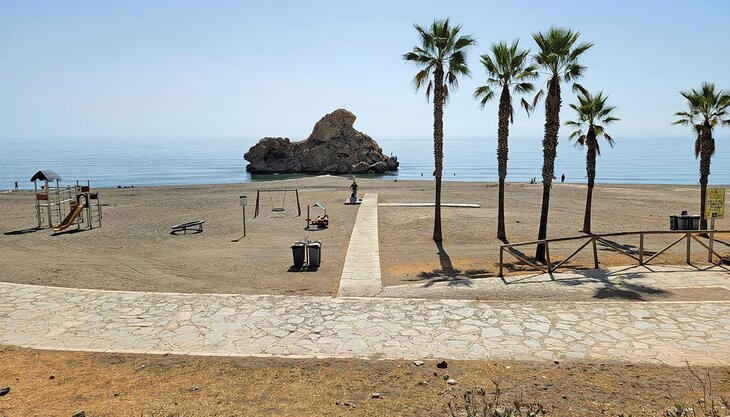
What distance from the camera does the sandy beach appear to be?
49.2 feet

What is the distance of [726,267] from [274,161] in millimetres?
90614

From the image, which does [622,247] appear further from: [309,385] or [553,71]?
[309,385]

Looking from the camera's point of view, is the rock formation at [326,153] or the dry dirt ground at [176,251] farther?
the rock formation at [326,153]

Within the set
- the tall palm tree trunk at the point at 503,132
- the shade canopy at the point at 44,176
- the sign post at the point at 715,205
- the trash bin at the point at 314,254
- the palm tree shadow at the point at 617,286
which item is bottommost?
the palm tree shadow at the point at 617,286

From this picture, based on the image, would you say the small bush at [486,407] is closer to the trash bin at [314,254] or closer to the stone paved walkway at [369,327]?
the stone paved walkway at [369,327]

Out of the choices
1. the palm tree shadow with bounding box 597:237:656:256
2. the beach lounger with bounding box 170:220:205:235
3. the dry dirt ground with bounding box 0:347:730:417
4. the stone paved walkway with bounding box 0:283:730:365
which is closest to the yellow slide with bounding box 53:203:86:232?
the beach lounger with bounding box 170:220:205:235

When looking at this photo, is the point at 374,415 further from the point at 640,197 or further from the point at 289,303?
the point at 640,197

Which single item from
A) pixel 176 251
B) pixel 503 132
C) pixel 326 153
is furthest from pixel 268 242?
pixel 326 153

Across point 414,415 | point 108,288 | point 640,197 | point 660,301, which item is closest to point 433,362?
point 414,415

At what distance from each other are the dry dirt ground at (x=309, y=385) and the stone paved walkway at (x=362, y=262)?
475 cm

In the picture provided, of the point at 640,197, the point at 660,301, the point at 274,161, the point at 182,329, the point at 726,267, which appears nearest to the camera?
the point at 182,329

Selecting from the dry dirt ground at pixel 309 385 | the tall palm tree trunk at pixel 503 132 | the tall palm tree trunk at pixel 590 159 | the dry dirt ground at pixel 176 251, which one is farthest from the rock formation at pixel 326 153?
the dry dirt ground at pixel 309 385

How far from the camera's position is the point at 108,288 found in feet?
44.8

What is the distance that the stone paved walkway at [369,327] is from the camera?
904 cm
